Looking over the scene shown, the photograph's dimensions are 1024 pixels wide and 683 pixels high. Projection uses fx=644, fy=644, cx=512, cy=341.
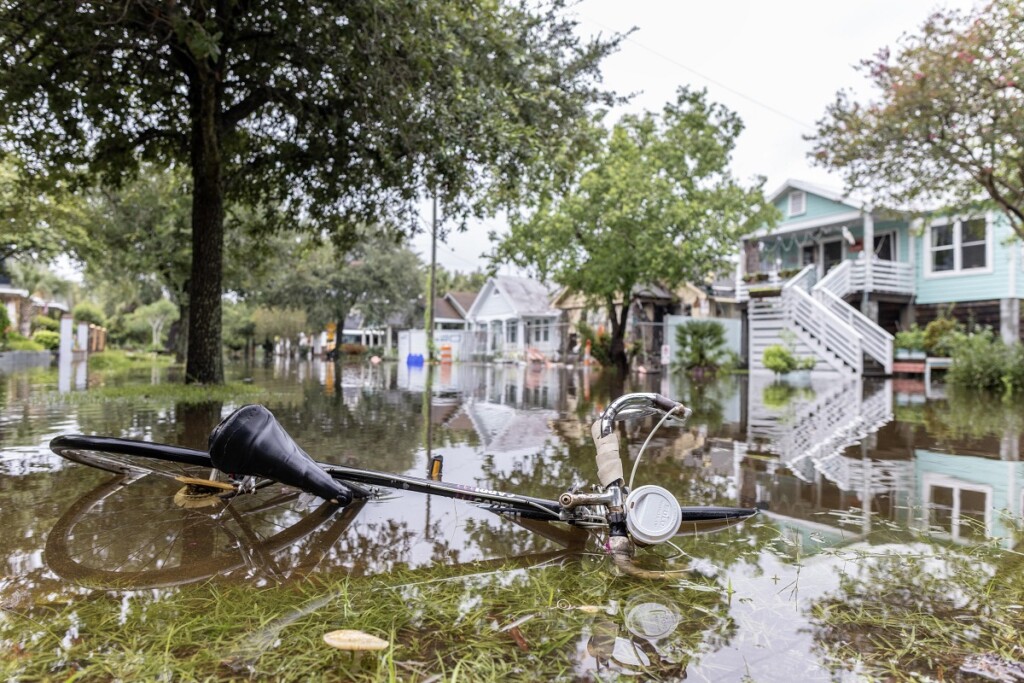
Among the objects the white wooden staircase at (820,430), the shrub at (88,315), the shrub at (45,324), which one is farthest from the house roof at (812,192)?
the shrub at (88,315)

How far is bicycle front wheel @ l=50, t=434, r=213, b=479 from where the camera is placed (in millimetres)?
3029

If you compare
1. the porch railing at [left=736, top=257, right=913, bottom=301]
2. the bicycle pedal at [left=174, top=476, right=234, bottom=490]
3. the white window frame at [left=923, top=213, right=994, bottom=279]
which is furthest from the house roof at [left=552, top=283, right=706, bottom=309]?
the bicycle pedal at [left=174, top=476, right=234, bottom=490]

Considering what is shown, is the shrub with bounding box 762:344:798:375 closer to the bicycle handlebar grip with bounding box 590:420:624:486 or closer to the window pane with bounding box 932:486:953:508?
the window pane with bounding box 932:486:953:508

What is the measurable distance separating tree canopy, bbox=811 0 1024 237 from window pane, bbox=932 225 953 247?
9213 mm

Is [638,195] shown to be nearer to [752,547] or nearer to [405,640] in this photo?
[752,547]

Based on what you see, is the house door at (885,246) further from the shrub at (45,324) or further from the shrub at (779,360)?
the shrub at (45,324)

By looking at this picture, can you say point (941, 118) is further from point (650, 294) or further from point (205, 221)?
point (650, 294)

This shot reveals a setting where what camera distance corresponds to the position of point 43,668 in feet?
5.63

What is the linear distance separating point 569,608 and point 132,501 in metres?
2.69

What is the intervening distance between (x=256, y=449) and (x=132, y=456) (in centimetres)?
124

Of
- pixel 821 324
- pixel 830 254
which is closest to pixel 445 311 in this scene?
pixel 830 254

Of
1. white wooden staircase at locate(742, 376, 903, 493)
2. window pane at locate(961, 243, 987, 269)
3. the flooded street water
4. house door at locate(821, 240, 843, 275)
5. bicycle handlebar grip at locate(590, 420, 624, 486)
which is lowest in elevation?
the flooded street water

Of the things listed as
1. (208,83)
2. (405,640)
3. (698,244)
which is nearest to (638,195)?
(698,244)

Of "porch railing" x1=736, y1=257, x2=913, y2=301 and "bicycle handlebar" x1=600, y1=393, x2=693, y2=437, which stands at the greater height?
"porch railing" x1=736, y1=257, x2=913, y2=301
